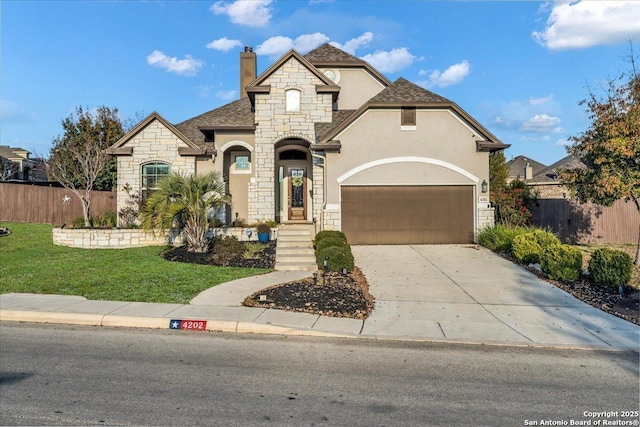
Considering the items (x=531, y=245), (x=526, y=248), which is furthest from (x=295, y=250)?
(x=531, y=245)

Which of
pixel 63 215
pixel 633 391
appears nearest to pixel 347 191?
pixel 633 391

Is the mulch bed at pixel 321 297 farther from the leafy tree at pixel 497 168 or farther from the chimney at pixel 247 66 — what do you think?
the leafy tree at pixel 497 168

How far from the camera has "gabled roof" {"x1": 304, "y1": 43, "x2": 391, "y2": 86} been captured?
2150 cm

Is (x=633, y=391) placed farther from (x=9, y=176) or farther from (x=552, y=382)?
(x=9, y=176)

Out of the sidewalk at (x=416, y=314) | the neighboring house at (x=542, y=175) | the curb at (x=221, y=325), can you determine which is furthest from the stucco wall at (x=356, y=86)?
the curb at (x=221, y=325)

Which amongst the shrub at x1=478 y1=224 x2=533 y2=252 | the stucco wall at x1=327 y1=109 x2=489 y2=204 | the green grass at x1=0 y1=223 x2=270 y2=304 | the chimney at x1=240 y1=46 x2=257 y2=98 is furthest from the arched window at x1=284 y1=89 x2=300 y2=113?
the shrub at x1=478 y1=224 x2=533 y2=252

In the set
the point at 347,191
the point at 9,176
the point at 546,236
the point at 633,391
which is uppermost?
the point at 9,176

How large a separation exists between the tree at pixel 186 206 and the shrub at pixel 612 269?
1122 centimetres

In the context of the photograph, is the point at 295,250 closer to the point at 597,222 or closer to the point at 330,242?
the point at 330,242

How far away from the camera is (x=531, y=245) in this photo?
13164 mm

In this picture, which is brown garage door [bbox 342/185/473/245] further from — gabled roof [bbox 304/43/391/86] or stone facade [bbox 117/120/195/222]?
gabled roof [bbox 304/43/391/86]

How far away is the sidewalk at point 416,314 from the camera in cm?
735

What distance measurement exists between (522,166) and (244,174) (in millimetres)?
48888

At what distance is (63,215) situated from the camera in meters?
25.4
